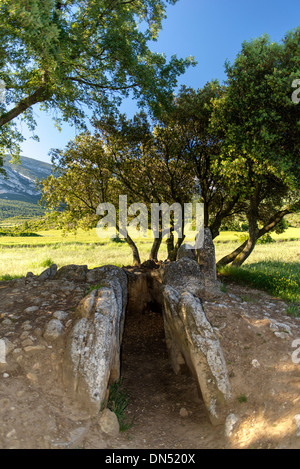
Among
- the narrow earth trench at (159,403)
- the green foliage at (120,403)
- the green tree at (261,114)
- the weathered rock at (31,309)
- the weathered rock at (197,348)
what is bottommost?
the narrow earth trench at (159,403)

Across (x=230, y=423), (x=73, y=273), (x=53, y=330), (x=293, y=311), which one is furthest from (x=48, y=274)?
(x=293, y=311)

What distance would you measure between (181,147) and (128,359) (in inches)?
474

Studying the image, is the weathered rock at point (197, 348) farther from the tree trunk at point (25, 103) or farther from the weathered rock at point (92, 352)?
the tree trunk at point (25, 103)

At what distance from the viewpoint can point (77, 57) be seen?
1209 cm

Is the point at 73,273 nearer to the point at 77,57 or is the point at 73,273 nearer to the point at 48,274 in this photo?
the point at 48,274

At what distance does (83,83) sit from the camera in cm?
1495

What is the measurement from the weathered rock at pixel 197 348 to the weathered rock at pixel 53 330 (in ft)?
11.5

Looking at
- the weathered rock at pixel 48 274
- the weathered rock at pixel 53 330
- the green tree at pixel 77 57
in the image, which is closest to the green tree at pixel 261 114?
the green tree at pixel 77 57

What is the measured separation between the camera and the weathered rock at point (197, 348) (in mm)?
7645

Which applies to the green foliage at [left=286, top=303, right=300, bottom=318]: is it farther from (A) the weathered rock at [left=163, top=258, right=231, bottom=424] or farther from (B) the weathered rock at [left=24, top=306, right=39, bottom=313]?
(B) the weathered rock at [left=24, top=306, right=39, bottom=313]

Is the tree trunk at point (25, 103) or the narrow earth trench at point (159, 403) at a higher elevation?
the tree trunk at point (25, 103)
